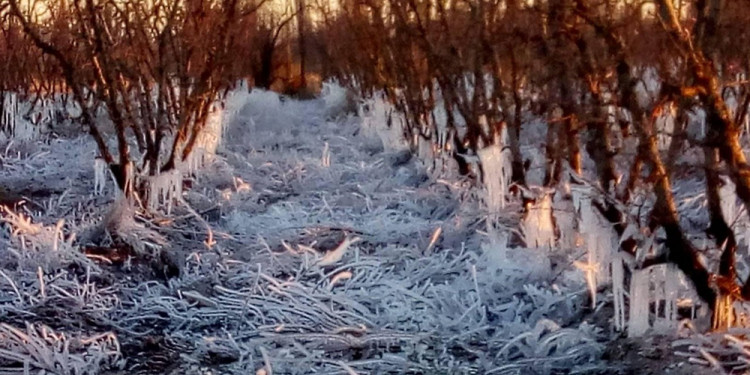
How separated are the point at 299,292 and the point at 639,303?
2151 millimetres

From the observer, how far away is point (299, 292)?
21.5 ft

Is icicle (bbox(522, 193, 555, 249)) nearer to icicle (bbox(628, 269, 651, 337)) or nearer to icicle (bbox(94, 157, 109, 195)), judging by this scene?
icicle (bbox(628, 269, 651, 337))

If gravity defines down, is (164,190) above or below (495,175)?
below

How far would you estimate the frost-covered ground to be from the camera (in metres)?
5.42

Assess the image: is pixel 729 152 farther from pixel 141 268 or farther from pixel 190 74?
pixel 190 74

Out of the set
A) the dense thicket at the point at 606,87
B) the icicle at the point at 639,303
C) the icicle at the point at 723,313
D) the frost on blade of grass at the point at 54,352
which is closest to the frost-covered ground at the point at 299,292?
the frost on blade of grass at the point at 54,352

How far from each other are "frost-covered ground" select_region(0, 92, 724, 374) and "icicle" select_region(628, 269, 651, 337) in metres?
0.14

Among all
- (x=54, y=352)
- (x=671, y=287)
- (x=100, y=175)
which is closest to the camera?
(x=671, y=287)

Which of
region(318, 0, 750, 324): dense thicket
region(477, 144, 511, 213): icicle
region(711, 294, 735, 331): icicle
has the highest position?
region(318, 0, 750, 324): dense thicket

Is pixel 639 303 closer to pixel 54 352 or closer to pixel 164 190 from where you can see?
pixel 54 352

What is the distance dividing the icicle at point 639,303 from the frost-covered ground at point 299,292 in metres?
0.14

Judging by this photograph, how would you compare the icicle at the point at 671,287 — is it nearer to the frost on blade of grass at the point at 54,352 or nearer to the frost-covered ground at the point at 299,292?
the frost-covered ground at the point at 299,292

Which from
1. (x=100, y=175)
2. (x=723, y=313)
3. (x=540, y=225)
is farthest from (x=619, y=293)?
(x=100, y=175)

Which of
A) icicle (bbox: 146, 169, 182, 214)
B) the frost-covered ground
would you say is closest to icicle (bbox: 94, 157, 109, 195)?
the frost-covered ground
